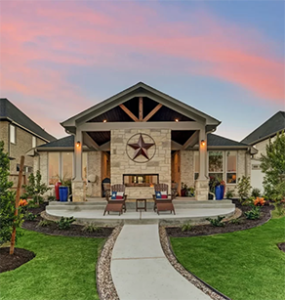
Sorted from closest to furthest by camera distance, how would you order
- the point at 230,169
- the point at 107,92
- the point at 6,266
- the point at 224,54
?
the point at 6,266 → the point at 224,54 → the point at 230,169 → the point at 107,92

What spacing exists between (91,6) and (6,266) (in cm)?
937

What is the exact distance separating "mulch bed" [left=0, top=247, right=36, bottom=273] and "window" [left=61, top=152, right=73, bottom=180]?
7691 millimetres

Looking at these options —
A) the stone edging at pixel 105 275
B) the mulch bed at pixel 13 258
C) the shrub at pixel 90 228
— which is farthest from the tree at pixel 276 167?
the mulch bed at pixel 13 258

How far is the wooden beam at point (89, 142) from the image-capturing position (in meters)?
10.3

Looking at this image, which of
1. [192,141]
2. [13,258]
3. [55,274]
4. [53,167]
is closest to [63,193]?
[53,167]

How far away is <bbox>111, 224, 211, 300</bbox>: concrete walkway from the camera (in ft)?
9.84

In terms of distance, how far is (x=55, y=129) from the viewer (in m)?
24.5

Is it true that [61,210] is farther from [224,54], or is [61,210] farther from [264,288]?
[224,54]

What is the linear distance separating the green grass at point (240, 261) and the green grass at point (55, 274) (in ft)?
5.96

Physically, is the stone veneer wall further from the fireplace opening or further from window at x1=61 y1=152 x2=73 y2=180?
window at x1=61 y1=152 x2=73 y2=180

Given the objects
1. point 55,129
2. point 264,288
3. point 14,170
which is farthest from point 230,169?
point 55,129

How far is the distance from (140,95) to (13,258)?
6855 mm

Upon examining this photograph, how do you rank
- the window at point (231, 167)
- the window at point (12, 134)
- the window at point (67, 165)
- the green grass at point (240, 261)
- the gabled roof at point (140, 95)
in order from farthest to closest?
the window at point (12, 134) < the window at point (67, 165) < the window at point (231, 167) < the gabled roof at point (140, 95) < the green grass at point (240, 261)

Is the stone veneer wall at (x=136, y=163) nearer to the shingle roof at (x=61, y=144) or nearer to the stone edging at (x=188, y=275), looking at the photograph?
the stone edging at (x=188, y=275)
